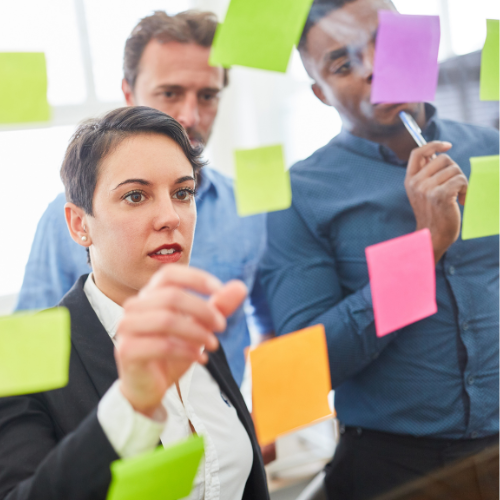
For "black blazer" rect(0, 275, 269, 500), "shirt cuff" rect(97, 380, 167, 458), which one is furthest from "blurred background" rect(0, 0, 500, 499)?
"shirt cuff" rect(97, 380, 167, 458)

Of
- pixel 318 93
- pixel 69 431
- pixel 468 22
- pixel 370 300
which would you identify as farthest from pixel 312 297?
pixel 468 22

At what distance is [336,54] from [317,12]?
71mm

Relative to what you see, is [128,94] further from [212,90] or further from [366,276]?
[366,276]

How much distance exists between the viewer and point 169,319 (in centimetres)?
40

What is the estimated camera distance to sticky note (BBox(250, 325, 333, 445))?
0.70 m

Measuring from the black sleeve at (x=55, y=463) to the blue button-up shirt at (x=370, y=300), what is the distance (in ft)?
1.44

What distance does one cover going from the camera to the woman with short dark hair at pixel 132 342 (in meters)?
0.41

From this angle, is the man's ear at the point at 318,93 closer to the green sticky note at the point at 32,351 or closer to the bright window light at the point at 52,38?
the bright window light at the point at 52,38

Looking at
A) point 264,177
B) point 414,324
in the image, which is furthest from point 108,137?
point 414,324

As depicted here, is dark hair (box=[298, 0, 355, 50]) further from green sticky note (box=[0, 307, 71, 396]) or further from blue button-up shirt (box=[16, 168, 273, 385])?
green sticky note (box=[0, 307, 71, 396])

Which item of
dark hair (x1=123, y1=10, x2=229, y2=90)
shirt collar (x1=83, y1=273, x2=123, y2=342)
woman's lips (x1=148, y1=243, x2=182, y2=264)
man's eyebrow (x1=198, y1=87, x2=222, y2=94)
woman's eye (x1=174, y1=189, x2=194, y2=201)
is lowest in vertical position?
shirt collar (x1=83, y1=273, x2=123, y2=342)

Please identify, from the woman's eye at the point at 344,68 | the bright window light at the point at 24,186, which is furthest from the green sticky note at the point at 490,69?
the bright window light at the point at 24,186

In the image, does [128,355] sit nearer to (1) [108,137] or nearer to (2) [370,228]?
(1) [108,137]

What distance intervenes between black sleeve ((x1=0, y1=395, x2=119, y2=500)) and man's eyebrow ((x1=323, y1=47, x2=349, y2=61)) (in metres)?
0.64
